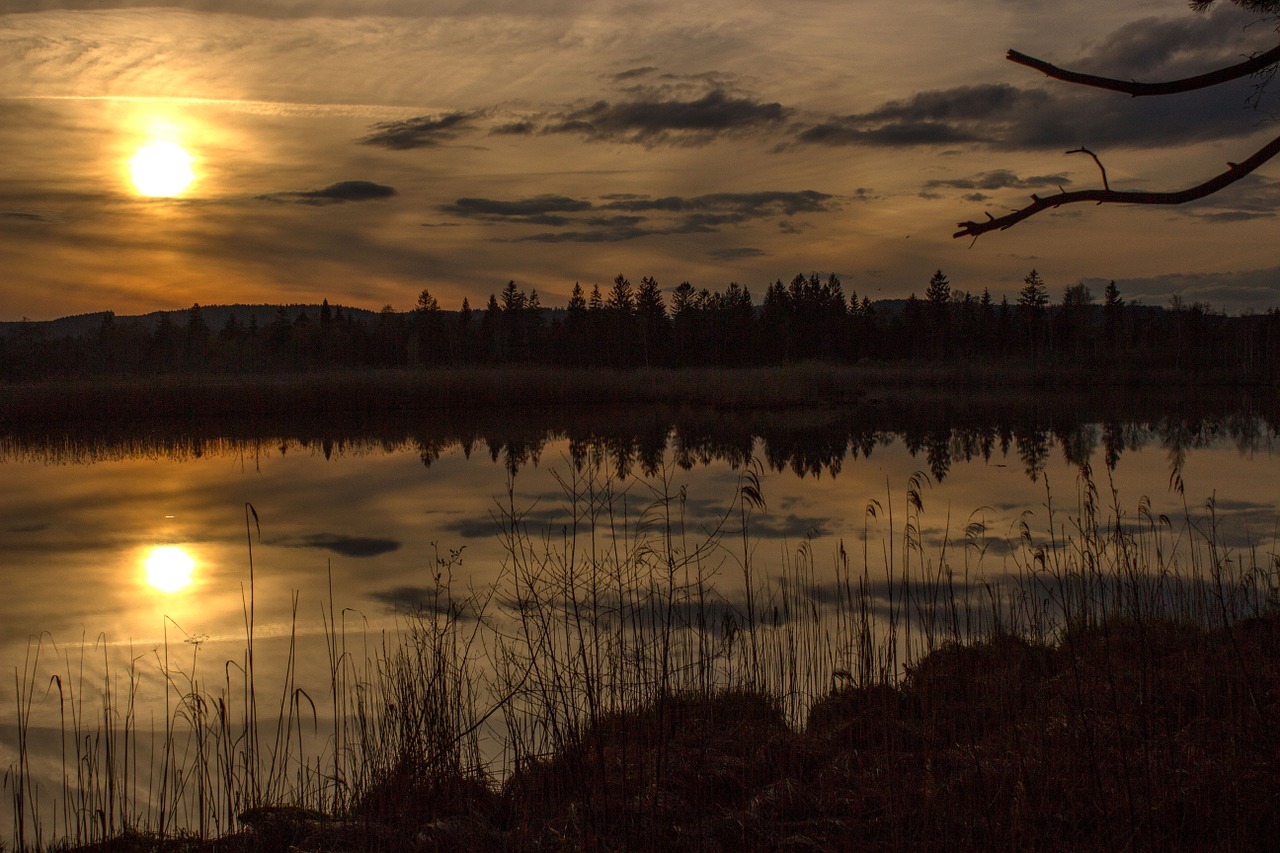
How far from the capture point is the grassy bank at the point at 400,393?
1061 inches

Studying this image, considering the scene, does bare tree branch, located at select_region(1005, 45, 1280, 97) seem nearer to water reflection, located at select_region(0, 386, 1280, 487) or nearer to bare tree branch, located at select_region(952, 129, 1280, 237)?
bare tree branch, located at select_region(952, 129, 1280, 237)

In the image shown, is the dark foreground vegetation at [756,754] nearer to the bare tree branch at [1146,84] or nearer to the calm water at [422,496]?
the calm water at [422,496]

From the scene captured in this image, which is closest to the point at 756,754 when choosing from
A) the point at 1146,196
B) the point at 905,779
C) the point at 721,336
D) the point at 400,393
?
the point at 905,779

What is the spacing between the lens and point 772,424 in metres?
26.2

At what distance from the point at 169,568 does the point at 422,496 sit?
17.3 feet

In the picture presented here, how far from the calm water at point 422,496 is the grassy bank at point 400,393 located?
2.48m

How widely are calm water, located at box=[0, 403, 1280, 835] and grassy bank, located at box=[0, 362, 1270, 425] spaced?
8.14 feet

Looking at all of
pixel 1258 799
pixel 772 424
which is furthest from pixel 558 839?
pixel 772 424

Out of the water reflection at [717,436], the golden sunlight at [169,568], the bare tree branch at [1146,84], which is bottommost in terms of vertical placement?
the golden sunlight at [169,568]

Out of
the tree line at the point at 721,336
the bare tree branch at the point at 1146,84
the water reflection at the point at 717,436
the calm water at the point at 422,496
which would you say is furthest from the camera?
the tree line at the point at 721,336

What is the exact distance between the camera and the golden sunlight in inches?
368

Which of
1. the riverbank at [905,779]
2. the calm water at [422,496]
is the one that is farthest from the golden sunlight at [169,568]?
the riverbank at [905,779]

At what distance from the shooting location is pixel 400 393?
31312 millimetres

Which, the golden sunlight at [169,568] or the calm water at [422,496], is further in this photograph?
the golden sunlight at [169,568]
